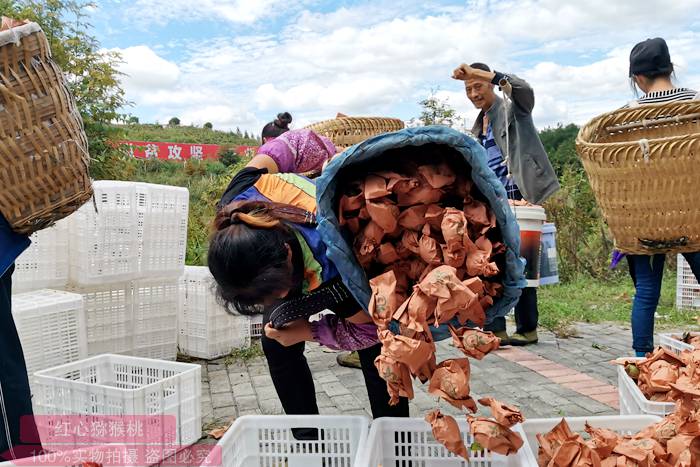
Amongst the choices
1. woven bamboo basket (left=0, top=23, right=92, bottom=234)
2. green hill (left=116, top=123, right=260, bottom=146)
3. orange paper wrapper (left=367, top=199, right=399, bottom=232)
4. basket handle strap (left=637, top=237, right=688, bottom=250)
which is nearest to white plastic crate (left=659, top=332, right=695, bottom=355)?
basket handle strap (left=637, top=237, right=688, bottom=250)

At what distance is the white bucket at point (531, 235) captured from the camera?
11.0 ft

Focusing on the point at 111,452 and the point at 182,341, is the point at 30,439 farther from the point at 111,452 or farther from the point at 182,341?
the point at 182,341

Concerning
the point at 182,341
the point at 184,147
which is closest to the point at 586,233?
the point at 182,341

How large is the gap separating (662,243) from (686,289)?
9.76 feet

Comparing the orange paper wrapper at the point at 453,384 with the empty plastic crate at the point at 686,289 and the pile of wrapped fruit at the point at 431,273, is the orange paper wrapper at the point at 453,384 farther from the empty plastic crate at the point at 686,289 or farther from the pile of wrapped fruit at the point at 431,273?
the empty plastic crate at the point at 686,289

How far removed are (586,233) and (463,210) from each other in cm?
607

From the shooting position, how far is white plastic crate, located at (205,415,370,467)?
5.14 feet

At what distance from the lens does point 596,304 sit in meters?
5.24

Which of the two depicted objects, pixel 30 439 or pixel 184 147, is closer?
pixel 30 439

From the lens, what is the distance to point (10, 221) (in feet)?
5.41

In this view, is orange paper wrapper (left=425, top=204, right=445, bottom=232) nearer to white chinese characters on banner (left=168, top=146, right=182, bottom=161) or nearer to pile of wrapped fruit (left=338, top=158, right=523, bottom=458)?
pile of wrapped fruit (left=338, top=158, right=523, bottom=458)

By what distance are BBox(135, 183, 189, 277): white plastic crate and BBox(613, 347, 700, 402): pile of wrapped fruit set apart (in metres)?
2.54

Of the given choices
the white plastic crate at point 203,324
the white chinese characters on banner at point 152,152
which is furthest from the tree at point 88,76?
the white chinese characters on banner at point 152,152

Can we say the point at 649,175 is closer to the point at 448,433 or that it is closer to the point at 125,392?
the point at 448,433
